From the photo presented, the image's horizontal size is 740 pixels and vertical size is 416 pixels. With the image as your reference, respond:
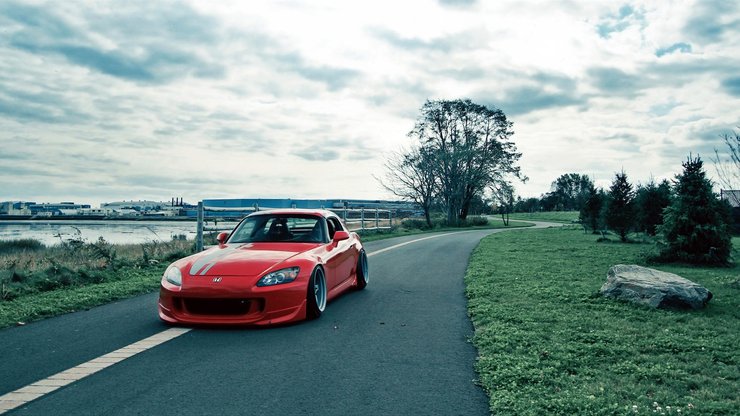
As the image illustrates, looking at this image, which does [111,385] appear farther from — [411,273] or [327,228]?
[411,273]

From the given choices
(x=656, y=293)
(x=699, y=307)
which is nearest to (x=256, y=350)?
(x=656, y=293)

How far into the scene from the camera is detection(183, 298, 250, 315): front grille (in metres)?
5.59

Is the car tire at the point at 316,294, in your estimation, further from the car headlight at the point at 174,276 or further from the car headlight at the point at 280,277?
the car headlight at the point at 174,276

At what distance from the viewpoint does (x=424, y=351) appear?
488 cm

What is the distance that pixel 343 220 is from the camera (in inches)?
834

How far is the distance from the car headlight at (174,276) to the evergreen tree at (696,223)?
1244 centimetres

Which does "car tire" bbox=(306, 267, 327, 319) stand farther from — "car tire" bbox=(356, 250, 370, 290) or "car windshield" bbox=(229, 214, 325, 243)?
"car tire" bbox=(356, 250, 370, 290)

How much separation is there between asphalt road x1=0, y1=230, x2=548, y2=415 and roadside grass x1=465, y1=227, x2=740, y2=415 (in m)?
0.29

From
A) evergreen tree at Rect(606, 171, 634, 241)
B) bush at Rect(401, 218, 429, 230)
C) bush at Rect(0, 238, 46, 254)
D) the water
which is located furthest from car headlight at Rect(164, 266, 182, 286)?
bush at Rect(401, 218, 429, 230)

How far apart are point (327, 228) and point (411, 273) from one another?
367cm

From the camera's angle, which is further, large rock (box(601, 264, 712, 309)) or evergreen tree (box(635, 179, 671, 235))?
evergreen tree (box(635, 179, 671, 235))

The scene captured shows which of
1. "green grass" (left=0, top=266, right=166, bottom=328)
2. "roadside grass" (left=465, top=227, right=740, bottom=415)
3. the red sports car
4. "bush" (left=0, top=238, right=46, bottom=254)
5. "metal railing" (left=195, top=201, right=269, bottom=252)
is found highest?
"metal railing" (left=195, top=201, right=269, bottom=252)

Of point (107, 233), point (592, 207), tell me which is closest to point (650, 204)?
point (592, 207)

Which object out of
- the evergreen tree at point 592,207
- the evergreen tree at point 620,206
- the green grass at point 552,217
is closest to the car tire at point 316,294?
the evergreen tree at point 620,206
